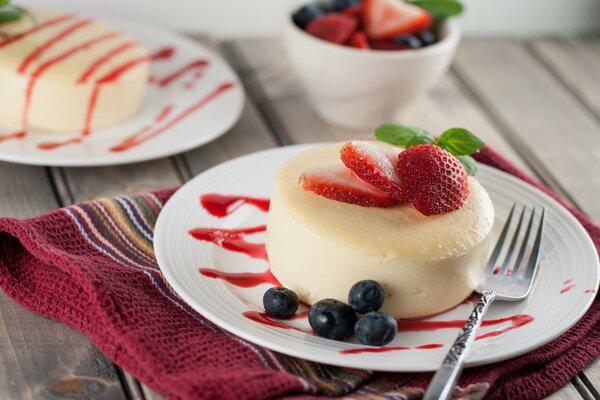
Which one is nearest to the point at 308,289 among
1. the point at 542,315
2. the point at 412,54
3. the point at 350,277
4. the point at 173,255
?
the point at 350,277

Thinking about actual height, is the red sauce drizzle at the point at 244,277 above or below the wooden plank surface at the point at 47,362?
above

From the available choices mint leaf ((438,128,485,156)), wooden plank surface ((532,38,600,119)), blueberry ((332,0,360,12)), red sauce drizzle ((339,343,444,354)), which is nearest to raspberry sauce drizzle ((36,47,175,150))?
blueberry ((332,0,360,12))

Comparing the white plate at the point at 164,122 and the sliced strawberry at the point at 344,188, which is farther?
the white plate at the point at 164,122

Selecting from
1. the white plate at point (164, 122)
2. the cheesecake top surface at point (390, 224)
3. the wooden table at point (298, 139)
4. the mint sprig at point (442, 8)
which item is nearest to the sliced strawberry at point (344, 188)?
the cheesecake top surface at point (390, 224)

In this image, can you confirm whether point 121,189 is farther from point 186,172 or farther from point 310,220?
point 310,220

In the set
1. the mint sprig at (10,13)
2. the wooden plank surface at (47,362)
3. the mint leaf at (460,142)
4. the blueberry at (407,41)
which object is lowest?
the wooden plank surface at (47,362)

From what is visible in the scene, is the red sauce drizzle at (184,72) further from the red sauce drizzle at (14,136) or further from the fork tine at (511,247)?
the fork tine at (511,247)

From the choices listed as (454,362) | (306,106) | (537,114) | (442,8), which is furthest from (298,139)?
(454,362)

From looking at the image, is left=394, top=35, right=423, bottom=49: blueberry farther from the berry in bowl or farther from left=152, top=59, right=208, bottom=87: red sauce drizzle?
left=152, top=59, right=208, bottom=87: red sauce drizzle
